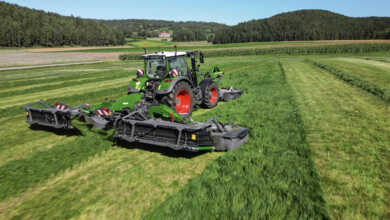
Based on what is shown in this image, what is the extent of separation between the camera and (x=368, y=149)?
544cm

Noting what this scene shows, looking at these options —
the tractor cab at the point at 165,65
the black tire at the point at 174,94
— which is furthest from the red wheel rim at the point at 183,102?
the tractor cab at the point at 165,65

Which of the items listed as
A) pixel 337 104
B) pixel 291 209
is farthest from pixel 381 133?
pixel 291 209

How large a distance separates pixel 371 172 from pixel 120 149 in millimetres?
5275

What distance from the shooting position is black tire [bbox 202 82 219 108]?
363 inches

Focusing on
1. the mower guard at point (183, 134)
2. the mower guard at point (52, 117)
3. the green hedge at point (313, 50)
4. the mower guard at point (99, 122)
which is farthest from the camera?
the green hedge at point (313, 50)

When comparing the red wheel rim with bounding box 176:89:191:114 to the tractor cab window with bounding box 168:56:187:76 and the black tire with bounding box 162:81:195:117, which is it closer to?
the black tire with bounding box 162:81:195:117

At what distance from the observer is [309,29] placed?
8944 cm

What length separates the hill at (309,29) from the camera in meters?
81.8

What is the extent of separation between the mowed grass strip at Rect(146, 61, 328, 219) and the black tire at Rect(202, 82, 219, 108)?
118 inches

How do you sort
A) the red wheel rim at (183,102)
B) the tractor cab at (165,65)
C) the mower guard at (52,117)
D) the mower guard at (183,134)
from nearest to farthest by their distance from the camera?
the mower guard at (183,134)
the mower guard at (52,117)
the red wheel rim at (183,102)
the tractor cab at (165,65)

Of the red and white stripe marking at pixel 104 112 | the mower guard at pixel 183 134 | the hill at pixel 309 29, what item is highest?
the hill at pixel 309 29

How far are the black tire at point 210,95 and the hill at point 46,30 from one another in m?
93.3

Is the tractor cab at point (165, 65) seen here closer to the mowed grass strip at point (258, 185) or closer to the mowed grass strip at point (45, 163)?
the mowed grass strip at point (45, 163)

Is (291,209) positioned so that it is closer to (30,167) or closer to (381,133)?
(381,133)
